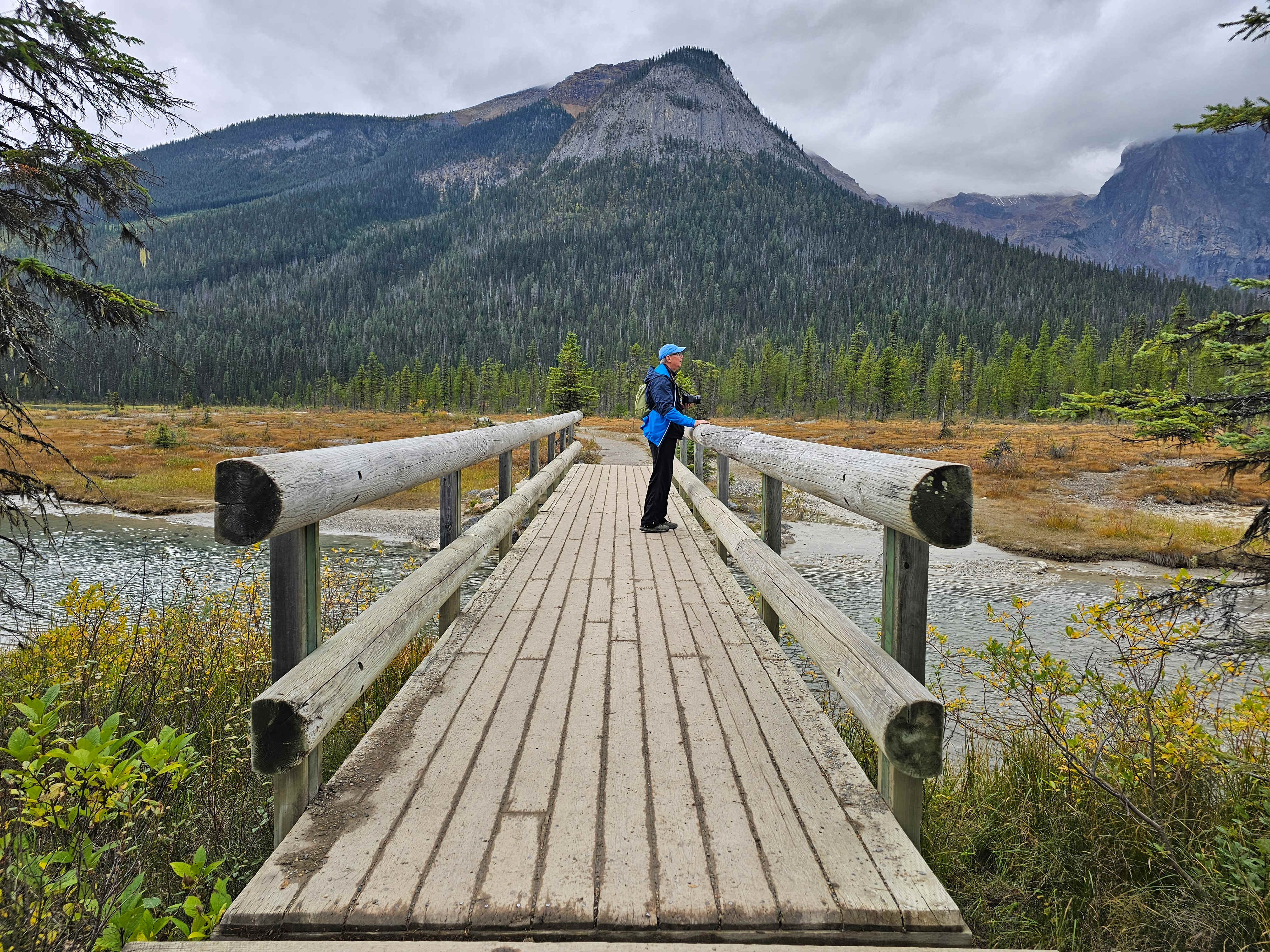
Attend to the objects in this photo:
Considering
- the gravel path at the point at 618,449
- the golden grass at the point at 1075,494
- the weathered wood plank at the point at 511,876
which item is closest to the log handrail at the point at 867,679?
the weathered wood plank at the point at 511,876

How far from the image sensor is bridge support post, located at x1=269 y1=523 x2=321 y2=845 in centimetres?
183

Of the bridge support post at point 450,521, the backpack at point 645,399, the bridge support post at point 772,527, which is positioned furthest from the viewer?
the backpack at point 645,399

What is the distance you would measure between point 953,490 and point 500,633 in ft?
8.83

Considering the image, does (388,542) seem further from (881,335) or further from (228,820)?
(881,335)

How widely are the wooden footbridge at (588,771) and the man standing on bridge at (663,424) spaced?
286 centimetres

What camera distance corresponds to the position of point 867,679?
6.08ft

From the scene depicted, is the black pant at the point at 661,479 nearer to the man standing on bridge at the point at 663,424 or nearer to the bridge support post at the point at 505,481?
the man standing on bridge at the point at 663,424

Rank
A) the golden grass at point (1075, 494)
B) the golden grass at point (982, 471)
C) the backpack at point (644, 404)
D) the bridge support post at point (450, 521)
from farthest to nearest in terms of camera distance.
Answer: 1. the golden grass at point (982, 471)
2. the golden grass at point (1075, 494)
3. the backpack at point (644, 404)
4. the bridge support post at point (450, 521)

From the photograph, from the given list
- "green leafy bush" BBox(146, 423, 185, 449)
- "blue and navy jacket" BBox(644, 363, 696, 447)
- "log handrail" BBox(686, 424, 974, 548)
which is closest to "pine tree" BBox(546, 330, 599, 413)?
"green leafy bush" BBox(146, 423, 185, 449)

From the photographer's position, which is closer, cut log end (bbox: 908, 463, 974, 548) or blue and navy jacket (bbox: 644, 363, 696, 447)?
cut log end (bbox: 908, 463, 974, 548)

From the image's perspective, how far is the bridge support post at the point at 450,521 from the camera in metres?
3.72

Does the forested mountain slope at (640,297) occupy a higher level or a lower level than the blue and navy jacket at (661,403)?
higher

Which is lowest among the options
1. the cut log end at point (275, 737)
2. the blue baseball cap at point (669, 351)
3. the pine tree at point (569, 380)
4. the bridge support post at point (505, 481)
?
the cut log end at point (275, 737)

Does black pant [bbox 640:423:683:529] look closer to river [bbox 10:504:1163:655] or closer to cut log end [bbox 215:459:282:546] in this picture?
river [bbox 10:504:1163:655]
